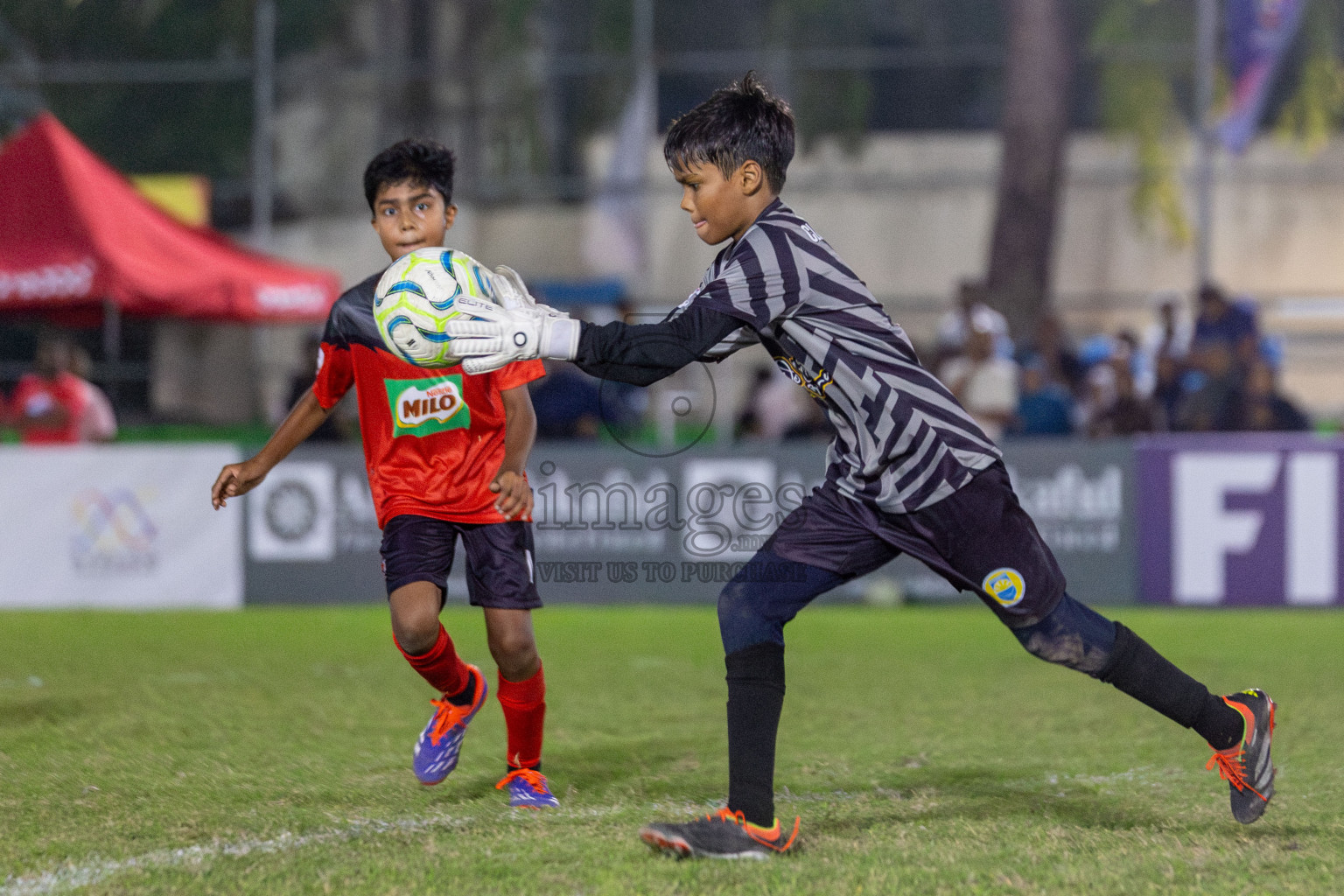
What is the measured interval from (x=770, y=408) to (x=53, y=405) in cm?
574

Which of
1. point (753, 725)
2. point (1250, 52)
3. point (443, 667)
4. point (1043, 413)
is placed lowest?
point (443, 667)

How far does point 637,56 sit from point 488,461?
546 inches

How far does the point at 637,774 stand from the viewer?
500cm

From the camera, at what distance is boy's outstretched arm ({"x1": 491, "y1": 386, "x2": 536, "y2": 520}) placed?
4.28m

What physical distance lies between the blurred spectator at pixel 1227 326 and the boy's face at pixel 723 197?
8942 mm

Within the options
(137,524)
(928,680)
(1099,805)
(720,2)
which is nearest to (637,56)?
(720,2)

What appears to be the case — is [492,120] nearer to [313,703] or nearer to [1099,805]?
[313,703]

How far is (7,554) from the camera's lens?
1035cm

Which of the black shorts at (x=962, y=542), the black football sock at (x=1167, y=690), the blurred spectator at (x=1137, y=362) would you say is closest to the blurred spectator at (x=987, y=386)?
the blurred spectator at (x=1137, y=362)

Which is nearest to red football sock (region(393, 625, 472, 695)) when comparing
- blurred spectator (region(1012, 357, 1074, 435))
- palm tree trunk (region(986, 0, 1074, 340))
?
blurred spectator (region(1012, 357, 1074, 435))

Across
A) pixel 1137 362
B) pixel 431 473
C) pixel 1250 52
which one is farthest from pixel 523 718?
pixel 1250 52

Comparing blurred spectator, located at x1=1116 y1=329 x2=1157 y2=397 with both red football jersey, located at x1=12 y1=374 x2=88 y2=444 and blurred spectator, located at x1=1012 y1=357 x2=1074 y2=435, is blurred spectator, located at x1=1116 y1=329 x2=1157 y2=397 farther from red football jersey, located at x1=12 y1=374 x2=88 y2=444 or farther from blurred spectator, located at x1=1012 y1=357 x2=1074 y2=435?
red football jersey, located at x1=12 y1=374 x2=88 y2=444

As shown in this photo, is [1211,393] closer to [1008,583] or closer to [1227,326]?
[1227,326]

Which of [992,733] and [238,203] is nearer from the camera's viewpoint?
[992,733]
